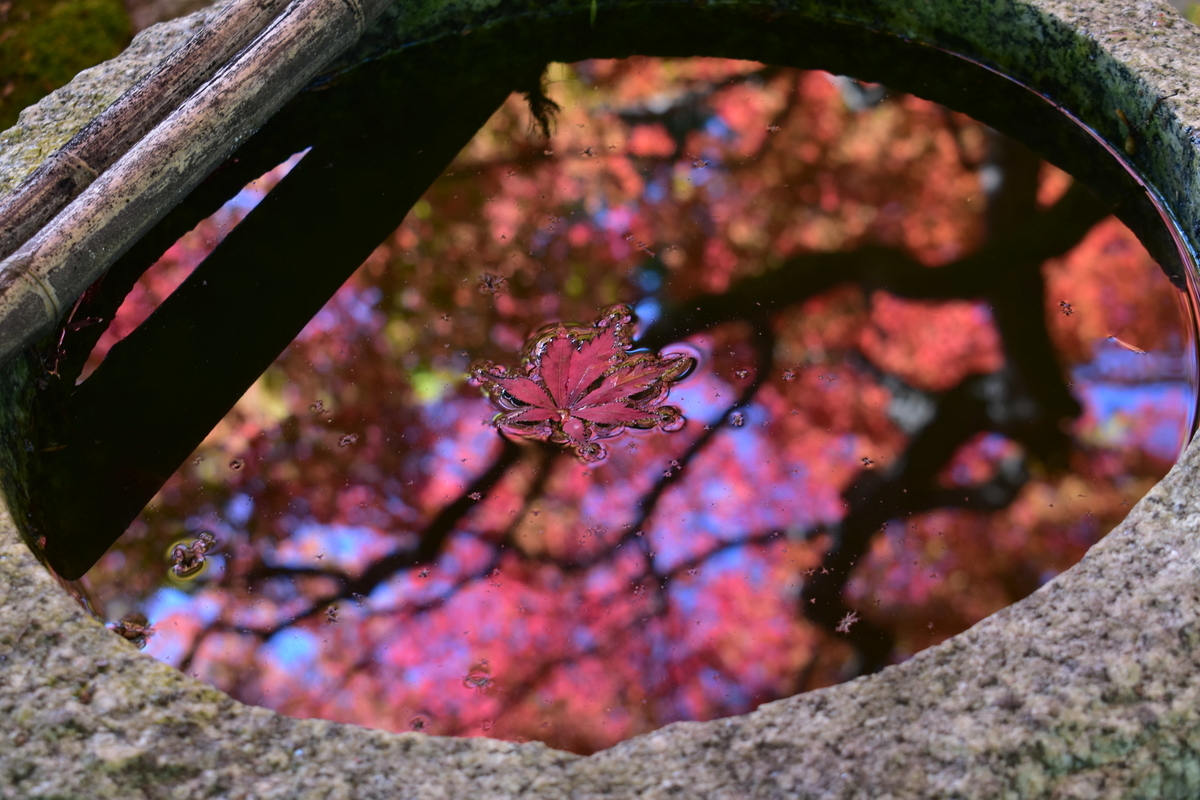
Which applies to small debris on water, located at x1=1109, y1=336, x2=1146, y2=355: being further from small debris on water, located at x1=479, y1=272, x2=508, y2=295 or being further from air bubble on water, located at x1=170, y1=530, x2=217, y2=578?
air bubble on water, located at x1=170, y1=530, x2=217, y2=578

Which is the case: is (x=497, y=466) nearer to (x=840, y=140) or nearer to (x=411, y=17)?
(x=840, y=140)

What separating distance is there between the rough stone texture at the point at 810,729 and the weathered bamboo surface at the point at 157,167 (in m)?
0.53

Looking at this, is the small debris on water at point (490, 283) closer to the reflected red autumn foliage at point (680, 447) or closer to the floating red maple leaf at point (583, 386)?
the reflected red autumn foliage at point (680, 447)

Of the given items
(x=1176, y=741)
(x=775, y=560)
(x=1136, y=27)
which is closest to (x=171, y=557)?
(x=775, y=560)

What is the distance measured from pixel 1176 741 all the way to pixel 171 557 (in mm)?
1532

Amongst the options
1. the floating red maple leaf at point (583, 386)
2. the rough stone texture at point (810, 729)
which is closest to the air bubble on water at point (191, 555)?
the rough stone texture at point (810, 729)

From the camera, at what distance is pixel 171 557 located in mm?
1769

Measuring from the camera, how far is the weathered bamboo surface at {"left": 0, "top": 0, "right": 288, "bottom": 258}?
189 centimetres

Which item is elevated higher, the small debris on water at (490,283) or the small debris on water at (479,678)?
the small debris on water at (490,283)

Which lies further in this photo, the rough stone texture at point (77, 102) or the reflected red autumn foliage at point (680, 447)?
the rough stone texture at point (77, 102)

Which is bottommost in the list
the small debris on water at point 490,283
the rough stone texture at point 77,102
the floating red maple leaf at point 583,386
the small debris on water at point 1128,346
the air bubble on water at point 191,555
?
the air bubble on water at point 191,555

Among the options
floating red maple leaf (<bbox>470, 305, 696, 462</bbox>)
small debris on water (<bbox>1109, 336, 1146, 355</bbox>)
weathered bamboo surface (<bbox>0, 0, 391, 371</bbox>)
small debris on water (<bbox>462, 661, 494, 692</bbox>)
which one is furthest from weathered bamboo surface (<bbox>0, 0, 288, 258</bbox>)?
small debris on water (<bbox>1109, 336, 1146, 355</bbox>)

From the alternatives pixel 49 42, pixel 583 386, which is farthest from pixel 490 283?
pixel 49 42

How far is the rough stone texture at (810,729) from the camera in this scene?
3.92 feet
